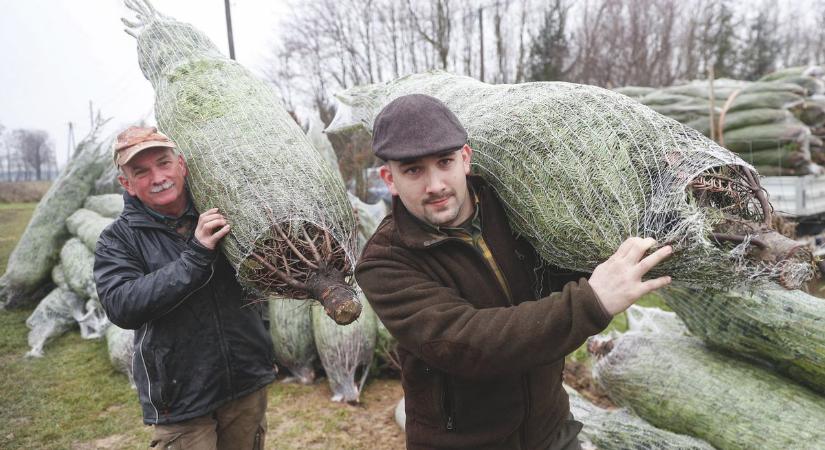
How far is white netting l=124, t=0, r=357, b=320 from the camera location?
199 centimetres

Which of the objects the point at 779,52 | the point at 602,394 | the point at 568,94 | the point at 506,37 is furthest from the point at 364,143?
the point at 779,52

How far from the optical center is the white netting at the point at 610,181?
52.7 inches

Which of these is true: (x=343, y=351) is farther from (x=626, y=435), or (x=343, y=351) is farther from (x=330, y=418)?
(x=626, y=435)

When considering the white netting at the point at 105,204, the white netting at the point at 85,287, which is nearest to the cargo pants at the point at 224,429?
the white netting at the point at 85,287

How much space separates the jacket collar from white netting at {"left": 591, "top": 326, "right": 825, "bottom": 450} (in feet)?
6.12

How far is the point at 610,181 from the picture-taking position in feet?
4.73

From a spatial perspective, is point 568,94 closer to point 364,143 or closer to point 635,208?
point 635,208

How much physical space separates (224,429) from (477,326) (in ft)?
6.01

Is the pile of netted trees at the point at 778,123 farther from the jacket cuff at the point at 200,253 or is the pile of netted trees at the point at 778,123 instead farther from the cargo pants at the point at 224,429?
the jacket cuff at the point at 200,253

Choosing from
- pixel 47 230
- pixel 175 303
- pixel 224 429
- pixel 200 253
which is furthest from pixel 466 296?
pixel 47 230

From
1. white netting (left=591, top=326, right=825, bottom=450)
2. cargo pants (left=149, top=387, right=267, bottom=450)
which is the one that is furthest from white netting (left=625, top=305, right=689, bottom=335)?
cargo pants (left=149, top=387, right=267, bottom=450)

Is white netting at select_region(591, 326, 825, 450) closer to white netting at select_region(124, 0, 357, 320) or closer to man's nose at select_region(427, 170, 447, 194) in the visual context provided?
white netting at select_region(124, 0, 357, 320)

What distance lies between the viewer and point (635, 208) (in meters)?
1.40

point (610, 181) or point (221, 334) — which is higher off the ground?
point (610, 181)
